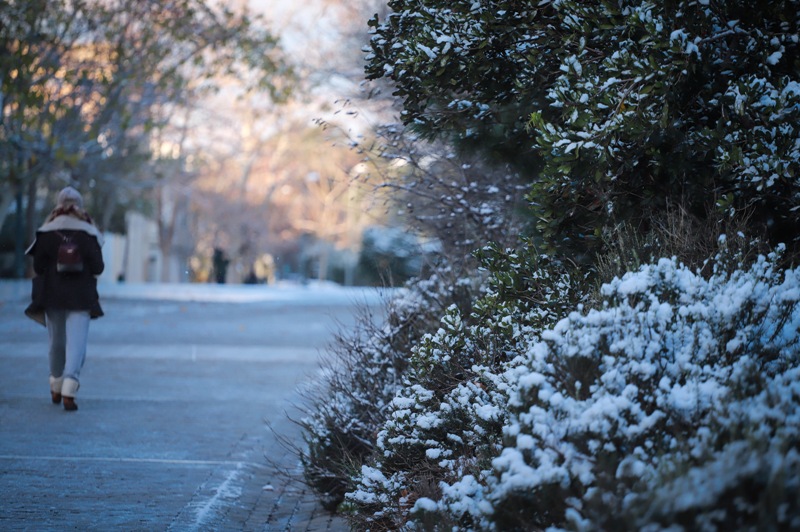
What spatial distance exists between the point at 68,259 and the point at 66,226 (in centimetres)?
38

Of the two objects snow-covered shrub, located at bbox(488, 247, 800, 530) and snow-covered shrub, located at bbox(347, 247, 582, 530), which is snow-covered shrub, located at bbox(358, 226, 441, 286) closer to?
snow-covered shrub, located at bbox(347, 247, 582, 530)

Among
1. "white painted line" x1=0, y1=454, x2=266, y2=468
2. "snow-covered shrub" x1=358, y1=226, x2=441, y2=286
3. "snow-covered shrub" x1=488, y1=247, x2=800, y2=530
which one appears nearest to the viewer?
"snow-covered shrub" x1=488, y1=247, x2=800, y2=530

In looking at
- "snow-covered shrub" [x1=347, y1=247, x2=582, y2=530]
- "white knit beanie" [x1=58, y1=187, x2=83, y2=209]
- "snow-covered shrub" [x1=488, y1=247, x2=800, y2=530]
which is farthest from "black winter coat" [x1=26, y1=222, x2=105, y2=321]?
"snow-covered shrub" [x1=488, y1=247, x2=800, y2=530]

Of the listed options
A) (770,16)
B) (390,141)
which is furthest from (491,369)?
(390,141)

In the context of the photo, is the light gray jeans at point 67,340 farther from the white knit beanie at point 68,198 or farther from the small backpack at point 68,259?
the white knit beanie at point 68,198

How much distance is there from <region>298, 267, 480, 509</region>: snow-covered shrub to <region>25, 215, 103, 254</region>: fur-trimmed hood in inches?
126

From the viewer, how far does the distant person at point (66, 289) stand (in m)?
9.09

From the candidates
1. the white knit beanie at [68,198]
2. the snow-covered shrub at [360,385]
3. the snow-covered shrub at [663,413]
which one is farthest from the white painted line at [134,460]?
the snow-covered shrub at [663,413]

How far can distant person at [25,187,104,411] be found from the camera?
358 inches

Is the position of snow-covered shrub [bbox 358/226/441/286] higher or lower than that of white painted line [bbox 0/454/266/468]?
higher

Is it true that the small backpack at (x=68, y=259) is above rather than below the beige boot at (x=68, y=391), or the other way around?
above

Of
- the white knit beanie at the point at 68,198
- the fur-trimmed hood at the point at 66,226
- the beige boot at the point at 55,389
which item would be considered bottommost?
the beige boot at the point at 55,389

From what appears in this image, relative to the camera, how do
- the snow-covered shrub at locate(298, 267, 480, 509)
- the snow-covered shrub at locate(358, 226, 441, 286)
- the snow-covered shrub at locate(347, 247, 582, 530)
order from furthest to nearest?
the snow-covered shrub at locate(358, 226, 441, 286) < the snow-covered shrub at locate(298, 267, 480, 509) < the snow-covered shrub at locate(347, 247, 582, 530)

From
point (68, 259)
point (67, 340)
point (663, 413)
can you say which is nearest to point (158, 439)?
point (67, 340)
